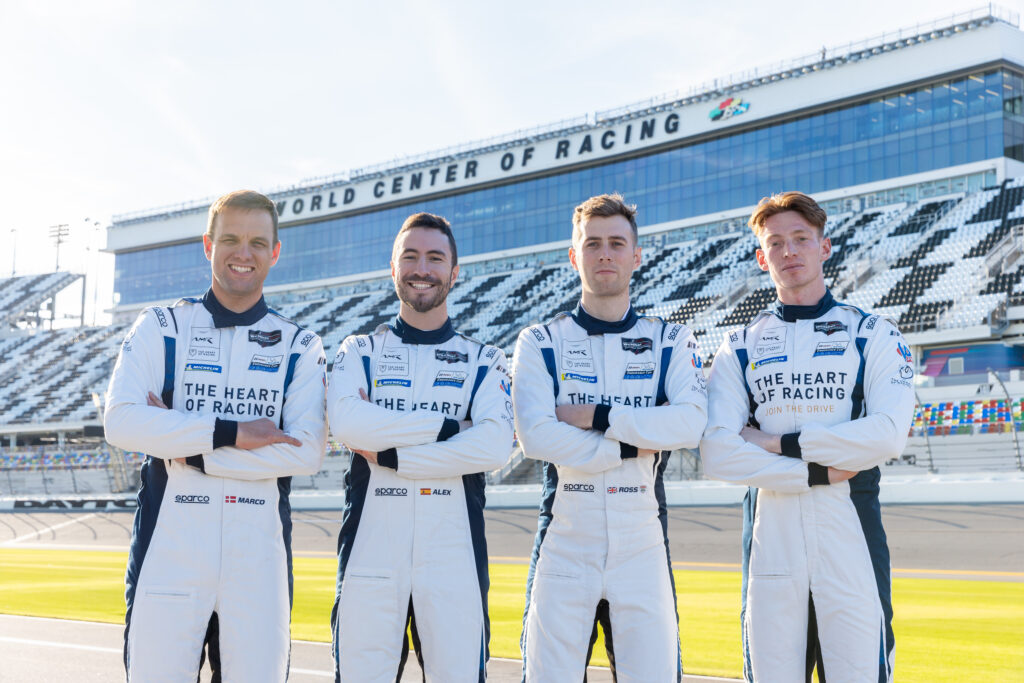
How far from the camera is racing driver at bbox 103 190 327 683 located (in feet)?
12.0

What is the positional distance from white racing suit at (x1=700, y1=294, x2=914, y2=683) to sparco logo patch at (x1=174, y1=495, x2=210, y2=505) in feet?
6.92

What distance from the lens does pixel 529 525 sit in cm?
1911

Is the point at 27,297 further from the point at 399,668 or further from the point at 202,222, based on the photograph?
the point at 399,668

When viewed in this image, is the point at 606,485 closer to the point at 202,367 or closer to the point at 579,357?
the point at 579,357

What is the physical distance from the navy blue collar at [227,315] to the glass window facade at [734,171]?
38.6 metres

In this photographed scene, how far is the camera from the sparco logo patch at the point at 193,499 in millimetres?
3781

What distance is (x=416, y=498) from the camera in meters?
3.93

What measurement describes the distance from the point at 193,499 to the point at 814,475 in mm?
2513

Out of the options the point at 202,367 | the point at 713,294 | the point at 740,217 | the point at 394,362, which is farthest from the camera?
the point at 740,217

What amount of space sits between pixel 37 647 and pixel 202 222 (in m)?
58.4

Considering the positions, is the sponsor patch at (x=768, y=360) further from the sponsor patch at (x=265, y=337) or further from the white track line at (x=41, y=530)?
the white track line at (x=41, y=530)

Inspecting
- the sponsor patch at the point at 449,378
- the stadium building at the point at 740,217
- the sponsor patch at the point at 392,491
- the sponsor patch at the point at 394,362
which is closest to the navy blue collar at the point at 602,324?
the sponsor patch at the point at 449,378

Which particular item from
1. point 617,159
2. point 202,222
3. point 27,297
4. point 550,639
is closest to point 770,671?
point 550,639

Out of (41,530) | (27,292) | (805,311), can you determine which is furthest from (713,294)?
(27,292)
